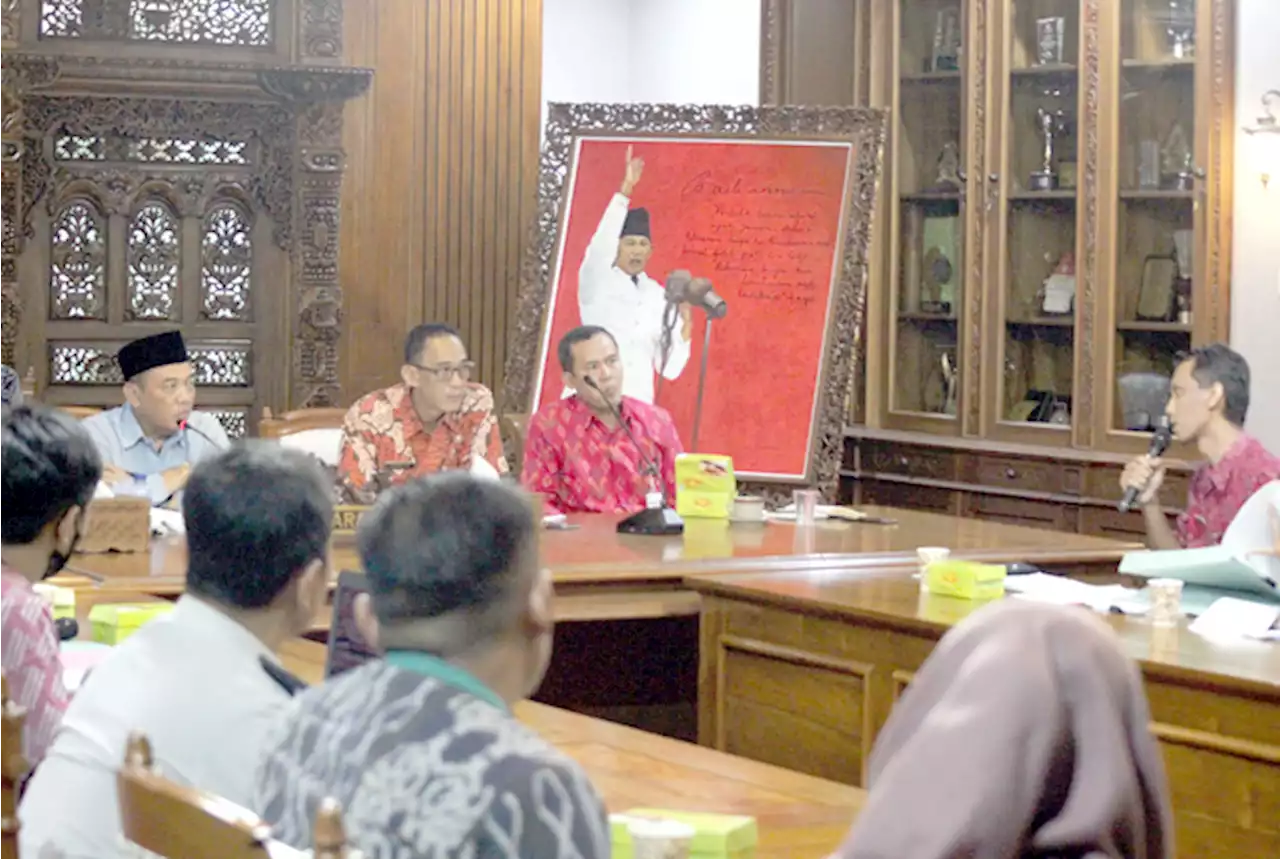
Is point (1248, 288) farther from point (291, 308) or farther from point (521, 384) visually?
point (291, 308)

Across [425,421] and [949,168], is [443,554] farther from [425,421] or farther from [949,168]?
[949,168]

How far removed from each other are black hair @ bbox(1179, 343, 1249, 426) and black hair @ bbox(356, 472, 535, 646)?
136 inches

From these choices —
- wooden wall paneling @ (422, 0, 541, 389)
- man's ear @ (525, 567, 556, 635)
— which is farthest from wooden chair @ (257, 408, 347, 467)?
man's ear @ (525, 567, 556, 635)

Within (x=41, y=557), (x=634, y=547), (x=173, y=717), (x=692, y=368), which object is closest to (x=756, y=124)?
(x=692, y=368)

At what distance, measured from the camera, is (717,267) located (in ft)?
20.9

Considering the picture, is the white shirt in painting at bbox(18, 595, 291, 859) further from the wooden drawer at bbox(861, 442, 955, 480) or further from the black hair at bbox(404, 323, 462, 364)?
the wooden drawer at bbox(861, 442, 955, 480)

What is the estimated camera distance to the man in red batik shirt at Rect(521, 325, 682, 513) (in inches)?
205

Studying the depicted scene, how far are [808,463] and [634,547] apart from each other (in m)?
1.82

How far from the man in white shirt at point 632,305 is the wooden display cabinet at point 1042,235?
93 centimetres

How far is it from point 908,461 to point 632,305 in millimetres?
1126

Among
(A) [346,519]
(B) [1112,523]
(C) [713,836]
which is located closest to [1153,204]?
(B) [1112,523]

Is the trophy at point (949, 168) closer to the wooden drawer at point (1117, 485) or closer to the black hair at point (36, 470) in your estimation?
the wooden drawer at point (1117, 485)

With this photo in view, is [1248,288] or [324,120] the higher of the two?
[324,120]

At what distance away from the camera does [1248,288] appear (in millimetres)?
5672
